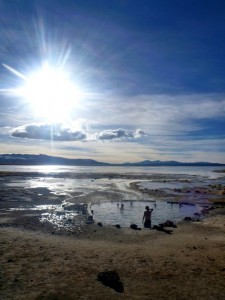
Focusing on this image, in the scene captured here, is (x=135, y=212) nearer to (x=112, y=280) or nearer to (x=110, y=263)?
(x=110, y=263)

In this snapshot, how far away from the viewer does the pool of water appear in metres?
31.9

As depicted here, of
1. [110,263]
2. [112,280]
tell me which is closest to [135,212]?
[110,263]

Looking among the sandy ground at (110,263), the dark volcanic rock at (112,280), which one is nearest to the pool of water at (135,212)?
the sandy ground at (110,263)

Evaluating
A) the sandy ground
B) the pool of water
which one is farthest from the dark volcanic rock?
the pool of water

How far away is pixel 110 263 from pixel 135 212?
→ 2078cm

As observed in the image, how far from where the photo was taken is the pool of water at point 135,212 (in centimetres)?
3194

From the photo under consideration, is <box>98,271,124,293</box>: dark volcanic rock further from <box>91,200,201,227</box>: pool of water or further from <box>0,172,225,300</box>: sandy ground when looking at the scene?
<box>91,200,201,227</box>: pool of water

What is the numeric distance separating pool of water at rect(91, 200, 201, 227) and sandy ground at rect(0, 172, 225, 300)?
236 inches

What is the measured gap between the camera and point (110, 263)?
1697cm

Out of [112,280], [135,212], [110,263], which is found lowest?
[135,212]

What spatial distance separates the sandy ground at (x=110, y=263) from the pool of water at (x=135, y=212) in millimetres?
6005

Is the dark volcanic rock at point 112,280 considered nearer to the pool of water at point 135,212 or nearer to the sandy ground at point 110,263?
Result: the sandy ground at point 110,263

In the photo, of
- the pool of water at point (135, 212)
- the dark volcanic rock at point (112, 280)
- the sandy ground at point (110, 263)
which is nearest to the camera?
the sandy ground at point (110, 263)

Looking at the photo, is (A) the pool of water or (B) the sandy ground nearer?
(B) the sandy ground
